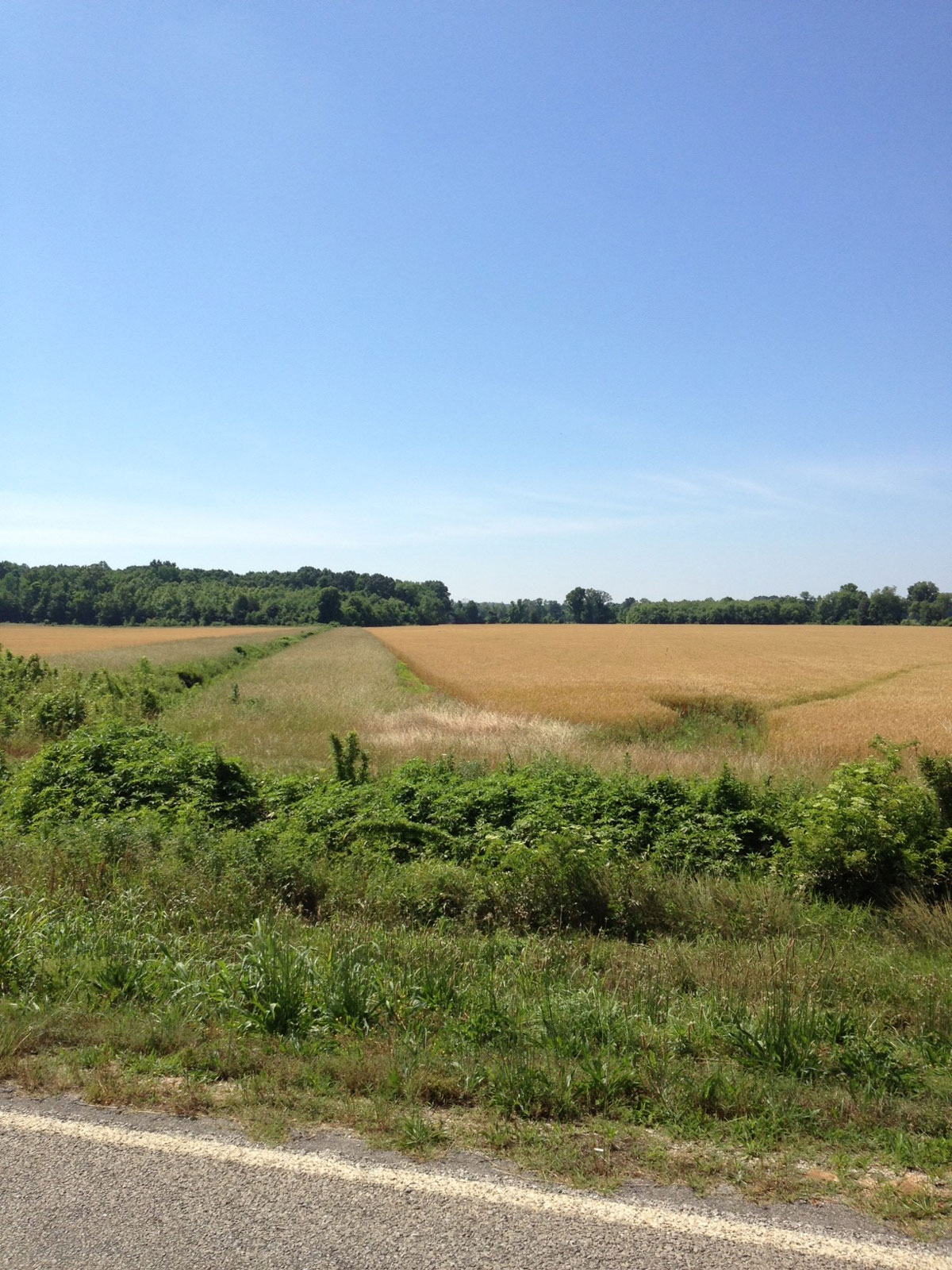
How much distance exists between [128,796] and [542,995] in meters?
7.17

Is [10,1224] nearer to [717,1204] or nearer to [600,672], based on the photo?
[717,1204]

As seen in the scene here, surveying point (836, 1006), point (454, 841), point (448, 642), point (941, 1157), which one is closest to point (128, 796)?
point (454, 841)

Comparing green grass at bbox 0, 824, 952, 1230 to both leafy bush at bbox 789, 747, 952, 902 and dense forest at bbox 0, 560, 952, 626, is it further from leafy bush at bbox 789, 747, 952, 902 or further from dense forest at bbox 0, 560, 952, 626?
dense forest at bbox 0, 560, 952, 626

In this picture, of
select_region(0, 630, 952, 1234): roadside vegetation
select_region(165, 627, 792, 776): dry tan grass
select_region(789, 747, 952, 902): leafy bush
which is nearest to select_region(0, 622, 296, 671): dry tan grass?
select_region(165, 627, 792, 776): dry tan grass

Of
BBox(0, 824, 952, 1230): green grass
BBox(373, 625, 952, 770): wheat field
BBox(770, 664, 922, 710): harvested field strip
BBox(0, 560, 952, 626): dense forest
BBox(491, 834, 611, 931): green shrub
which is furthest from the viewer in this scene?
BBox(0, 560, 952, 626): dense forest

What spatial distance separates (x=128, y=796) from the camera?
10273mm

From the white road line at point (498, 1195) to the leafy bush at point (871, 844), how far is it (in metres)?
5.08

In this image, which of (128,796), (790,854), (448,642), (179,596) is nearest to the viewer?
(790,854)

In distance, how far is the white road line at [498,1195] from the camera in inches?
114

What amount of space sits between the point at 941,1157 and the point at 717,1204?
109cm

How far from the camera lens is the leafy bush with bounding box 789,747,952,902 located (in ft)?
24.9

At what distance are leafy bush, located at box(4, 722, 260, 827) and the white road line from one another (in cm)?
587

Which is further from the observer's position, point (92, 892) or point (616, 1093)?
point (92, 892)

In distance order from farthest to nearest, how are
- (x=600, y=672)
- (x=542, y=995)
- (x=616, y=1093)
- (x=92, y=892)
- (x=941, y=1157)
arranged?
(x=600, y=672) → (x=92, y=892) → (x=542, y=995) → (x=616, y=1093) → (x=941, y=1157)
